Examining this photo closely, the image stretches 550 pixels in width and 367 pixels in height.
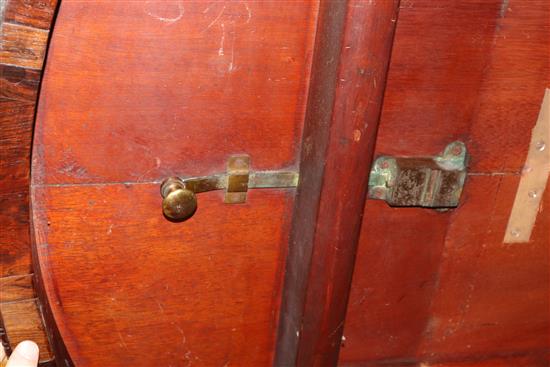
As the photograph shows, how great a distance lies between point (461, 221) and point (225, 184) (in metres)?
0.41

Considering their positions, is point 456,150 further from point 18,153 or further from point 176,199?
point 18,153

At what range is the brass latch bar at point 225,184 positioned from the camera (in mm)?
851

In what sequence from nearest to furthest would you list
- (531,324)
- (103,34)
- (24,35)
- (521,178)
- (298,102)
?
(24,35) < (103,34) < (298,102) < (521,178) < (531,324)

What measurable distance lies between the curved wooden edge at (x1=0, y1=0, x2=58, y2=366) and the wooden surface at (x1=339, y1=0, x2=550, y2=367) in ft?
1.61

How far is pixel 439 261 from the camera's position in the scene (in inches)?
41.7

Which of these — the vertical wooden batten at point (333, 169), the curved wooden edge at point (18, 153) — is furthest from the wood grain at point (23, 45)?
the vertical wooden batten at point (333, 169)

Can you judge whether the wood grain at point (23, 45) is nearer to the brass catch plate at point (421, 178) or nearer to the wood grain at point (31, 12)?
the wood grain at point (31, 12)

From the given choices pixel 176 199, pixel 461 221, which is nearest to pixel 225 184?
pixel 176 199

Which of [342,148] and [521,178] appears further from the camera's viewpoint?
[521,178]

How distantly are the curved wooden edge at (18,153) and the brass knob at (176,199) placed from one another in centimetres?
19

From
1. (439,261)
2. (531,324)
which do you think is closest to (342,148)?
(439,261)

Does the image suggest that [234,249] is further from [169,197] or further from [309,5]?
[309,5]

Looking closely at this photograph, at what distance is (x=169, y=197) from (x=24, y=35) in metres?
0.29

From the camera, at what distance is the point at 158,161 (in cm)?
87
